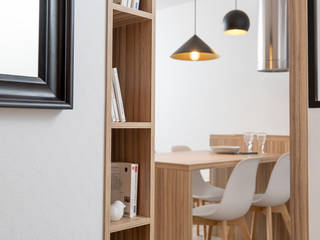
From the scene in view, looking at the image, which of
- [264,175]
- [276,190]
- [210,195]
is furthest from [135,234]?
[264,175]

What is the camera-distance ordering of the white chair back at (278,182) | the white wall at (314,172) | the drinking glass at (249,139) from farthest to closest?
the drinking glass at (249,139), the white chair back at (278,182), the white wall at (314,172)

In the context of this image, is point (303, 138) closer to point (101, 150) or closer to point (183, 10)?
point (101, 150)

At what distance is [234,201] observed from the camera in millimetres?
2760

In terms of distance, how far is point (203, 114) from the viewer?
196 inches

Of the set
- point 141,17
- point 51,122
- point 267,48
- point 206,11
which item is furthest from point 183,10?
point 51,122

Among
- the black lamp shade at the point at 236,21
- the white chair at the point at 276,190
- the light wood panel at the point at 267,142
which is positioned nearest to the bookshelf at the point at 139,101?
the white chair at the point at 276,190

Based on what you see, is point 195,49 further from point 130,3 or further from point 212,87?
point 130,3

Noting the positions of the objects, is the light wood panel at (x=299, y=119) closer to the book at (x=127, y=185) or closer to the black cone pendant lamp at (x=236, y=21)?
the book at (x=127, y=185)

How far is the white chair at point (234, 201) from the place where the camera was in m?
2.73

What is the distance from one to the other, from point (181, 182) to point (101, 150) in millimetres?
1352

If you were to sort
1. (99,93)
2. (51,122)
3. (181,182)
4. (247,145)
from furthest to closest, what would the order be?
1. (247,145)
2. (181,182)
3. (99,93)
4. (51,122)

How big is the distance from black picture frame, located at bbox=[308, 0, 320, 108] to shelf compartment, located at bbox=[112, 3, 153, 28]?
1.91 ft

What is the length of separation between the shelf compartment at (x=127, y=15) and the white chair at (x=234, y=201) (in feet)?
4.93

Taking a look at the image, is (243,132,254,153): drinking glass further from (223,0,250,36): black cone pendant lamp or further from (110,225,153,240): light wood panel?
(110,225,153,240): light wood panel
